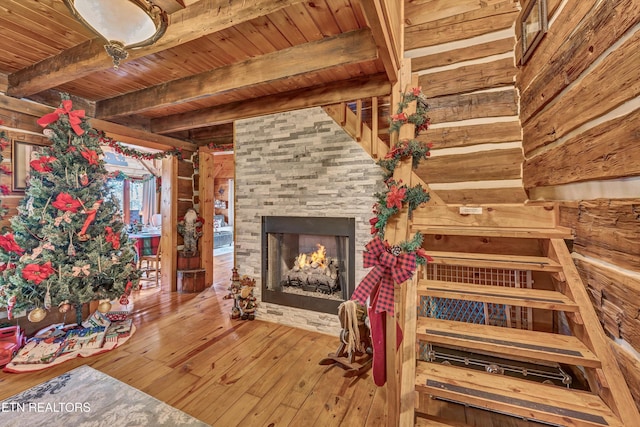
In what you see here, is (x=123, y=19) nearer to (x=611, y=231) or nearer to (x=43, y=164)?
(x=43, y=164)

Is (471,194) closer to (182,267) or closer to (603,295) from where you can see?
(603,295)

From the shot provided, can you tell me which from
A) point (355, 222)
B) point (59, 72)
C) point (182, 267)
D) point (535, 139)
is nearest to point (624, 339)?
point (535, 139)

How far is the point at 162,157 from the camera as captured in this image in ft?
13.9

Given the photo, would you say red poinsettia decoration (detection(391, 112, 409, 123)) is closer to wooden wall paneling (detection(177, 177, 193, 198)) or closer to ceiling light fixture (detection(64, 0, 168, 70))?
ceiling light fixture (detection(64, 0, 168, 70))

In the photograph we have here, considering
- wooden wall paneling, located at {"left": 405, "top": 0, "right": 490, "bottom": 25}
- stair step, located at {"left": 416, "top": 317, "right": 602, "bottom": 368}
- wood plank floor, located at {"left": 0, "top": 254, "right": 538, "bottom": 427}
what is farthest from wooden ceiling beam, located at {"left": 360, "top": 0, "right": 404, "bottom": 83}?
wood plank floor, located at {"left": 0, "top": 254, "right": 538, "bottom": 427}

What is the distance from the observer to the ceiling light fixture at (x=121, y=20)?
1.24 m

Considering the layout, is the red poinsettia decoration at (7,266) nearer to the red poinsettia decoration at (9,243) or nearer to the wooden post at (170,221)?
the red poinsettia decoration at (9,243)

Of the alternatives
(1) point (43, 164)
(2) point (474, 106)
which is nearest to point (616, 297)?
(2) point (474, 106)

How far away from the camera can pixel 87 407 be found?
5.88ft

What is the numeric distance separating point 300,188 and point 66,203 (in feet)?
7.64

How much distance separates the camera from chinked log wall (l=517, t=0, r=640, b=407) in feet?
3.81

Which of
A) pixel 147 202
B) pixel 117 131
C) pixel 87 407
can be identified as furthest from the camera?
pixel 147 202

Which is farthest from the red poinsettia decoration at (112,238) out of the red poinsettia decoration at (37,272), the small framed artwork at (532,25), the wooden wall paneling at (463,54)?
the small framed artwork at (532,25)

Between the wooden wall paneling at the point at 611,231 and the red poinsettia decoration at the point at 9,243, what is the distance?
447cm
